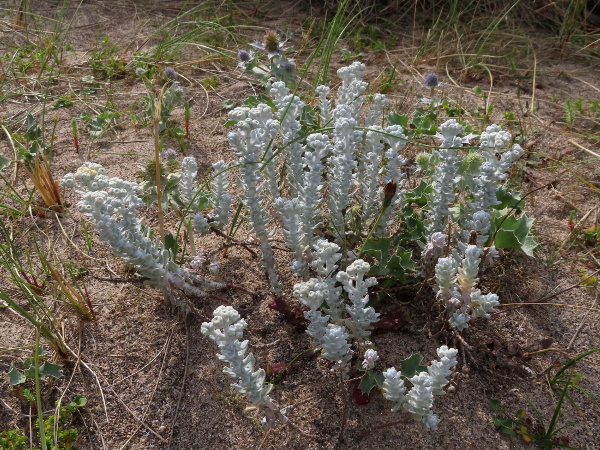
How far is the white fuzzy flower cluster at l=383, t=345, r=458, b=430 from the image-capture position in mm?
1289

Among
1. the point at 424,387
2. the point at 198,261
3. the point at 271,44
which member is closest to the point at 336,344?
the point at 424,387

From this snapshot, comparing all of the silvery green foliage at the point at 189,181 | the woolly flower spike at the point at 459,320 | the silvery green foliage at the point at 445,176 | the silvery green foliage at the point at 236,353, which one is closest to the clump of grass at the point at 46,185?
the silvery green foliage at the point at 189,181

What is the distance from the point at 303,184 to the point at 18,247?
3.93 feet

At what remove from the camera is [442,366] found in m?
1.30

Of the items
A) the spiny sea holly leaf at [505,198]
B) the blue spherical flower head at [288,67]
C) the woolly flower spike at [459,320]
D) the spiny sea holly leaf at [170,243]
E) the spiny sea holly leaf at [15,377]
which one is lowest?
the spiny sea holly leaf at [15,377]

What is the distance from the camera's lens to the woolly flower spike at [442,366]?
1289 mm

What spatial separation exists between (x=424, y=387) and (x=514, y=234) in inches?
30.3

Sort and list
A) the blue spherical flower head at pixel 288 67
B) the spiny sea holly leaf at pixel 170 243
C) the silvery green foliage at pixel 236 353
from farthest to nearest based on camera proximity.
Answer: the blue spherical flower head at pixel 288 67, the spiny sea holly leaf at pixel 170 243, the silvery green foliage at pixel 236 353

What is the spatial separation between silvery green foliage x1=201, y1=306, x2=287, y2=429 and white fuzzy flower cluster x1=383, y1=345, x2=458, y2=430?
12.2 inches

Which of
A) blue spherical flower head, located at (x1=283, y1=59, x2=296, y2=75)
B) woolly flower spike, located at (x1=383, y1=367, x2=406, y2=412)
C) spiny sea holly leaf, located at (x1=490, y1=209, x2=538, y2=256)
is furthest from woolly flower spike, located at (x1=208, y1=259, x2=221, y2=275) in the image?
blue spherical flower head, located at (x1=283, y1=59, x2=296, y2=75)

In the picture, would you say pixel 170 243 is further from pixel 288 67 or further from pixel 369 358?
pixel 288 67

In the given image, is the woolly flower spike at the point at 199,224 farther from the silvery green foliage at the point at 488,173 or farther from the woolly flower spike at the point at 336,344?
the silvery green foliage at the point at 488,173

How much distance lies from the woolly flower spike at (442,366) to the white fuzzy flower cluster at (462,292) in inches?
9.7

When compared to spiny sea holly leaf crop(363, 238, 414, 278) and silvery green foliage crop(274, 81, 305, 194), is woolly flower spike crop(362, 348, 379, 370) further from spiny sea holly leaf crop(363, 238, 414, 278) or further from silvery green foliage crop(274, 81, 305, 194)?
silvery green foliage crop(274, 81, 305, 194)
